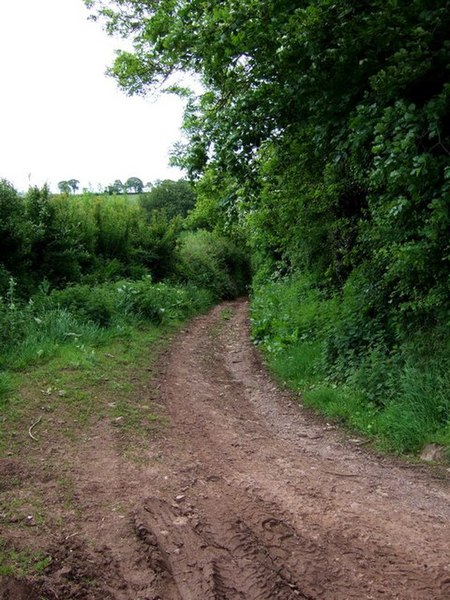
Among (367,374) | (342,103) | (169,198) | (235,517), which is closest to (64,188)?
(342,103)

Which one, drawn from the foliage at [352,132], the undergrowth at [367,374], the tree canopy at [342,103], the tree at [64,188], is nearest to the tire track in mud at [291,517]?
the undergrowth at [367,374]

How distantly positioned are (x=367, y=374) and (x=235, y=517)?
3.52 meters

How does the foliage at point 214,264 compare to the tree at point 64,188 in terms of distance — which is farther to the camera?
the foliage at point 214,264

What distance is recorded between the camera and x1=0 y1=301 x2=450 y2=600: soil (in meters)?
3.16

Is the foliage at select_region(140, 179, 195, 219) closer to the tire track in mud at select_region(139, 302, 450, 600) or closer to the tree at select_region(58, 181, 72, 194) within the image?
the tree at select_region(58, 181, 72, 194)

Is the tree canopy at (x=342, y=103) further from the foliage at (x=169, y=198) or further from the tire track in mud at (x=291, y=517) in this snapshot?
the foliage at (x=169, y=198)

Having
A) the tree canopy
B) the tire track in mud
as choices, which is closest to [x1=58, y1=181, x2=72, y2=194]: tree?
the tree canopy

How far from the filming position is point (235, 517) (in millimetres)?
3994

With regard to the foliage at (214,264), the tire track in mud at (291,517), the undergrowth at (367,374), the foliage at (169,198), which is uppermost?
the foliage at (169,198)

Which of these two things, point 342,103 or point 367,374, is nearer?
point 342,103

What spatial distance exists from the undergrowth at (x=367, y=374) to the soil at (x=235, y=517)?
1.30 feet

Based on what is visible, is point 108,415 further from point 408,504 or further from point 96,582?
point 408,504

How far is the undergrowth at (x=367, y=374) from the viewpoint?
18.2ft

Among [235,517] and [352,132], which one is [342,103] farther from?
[235,517]
